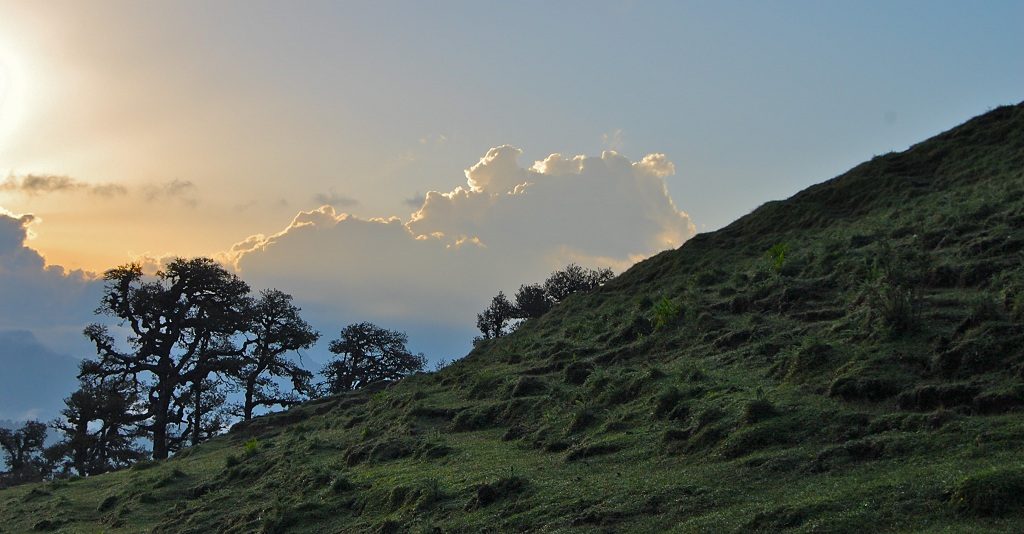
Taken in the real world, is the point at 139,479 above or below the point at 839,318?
above

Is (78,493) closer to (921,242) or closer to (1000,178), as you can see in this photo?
(921,242)

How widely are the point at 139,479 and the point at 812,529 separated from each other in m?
33.3

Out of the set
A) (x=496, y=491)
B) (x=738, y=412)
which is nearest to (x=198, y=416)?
(x=496, y=491)

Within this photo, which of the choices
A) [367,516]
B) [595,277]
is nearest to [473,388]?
[367,516]

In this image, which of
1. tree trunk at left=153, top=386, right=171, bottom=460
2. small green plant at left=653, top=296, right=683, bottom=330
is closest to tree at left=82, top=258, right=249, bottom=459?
tree trunk at left=153, top=386, right=171, bottom=460

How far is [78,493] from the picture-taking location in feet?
127

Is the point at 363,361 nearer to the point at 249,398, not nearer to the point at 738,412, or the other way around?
the point at 249,398

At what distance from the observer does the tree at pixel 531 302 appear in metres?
78.9

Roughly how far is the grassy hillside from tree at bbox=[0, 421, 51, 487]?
25.8 m

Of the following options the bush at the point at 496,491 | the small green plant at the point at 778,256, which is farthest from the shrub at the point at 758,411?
the small green plant at the point at 778,256

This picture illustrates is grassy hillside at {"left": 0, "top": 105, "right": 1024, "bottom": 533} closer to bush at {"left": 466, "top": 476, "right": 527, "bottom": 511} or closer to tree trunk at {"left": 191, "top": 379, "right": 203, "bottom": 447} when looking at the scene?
bush at {"left": 466, "top": 476, "right": 527, "bottom": 511}

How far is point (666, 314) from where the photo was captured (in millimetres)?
33906

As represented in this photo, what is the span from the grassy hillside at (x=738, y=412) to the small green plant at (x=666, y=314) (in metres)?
0.25

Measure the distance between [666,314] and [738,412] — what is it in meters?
14.5
